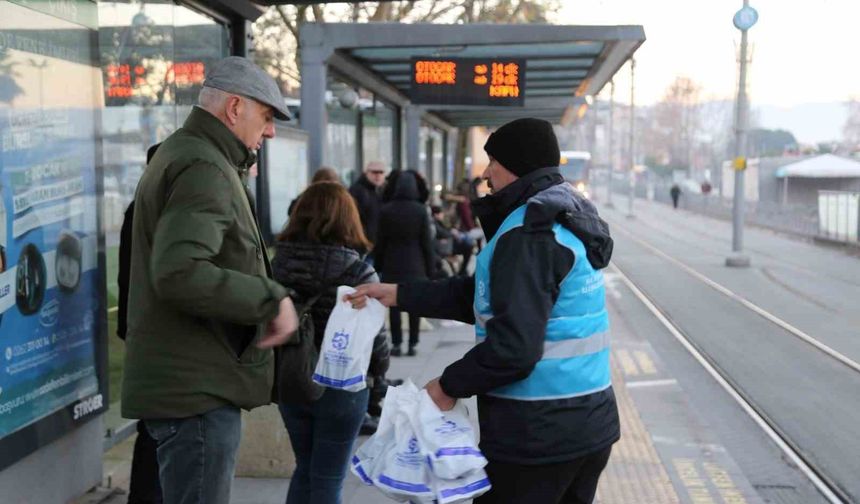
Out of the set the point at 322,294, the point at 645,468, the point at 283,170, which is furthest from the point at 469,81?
the point at 322,294

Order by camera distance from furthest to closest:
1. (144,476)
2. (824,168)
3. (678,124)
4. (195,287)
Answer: (678,124) < (824,168) < (144,476) < (195,287)

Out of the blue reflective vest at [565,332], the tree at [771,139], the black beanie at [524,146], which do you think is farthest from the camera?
the tree at [771,139]

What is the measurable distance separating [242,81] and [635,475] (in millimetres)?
3774

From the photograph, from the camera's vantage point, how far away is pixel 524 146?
108 inches

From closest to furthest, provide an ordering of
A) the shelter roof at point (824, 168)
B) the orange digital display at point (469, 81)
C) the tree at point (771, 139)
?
the orange digital display at point (469, 81), the shelter roof at point (824, 168), the tree at point (771, 139)

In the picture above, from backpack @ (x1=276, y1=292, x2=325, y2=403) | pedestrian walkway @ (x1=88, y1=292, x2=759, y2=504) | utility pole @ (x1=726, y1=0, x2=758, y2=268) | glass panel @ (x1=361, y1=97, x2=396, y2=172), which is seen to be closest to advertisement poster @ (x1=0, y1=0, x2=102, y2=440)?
pedestrian walkway @ (x1=88, y1=292, x2=759, y2=504)

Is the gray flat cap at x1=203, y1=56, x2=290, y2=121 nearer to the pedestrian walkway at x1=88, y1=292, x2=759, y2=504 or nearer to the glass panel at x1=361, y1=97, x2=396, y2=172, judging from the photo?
the pedestrian walkway at x1=88, y1=292, x2=759, y2=504

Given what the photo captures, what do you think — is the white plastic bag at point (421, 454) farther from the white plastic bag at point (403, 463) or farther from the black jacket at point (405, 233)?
the black jacket at point (405, 233)

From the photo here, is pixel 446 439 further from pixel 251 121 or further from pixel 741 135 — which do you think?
pixel 741 135

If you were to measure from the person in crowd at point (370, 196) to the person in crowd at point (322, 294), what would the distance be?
533cm

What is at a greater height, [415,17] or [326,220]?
[415,17]

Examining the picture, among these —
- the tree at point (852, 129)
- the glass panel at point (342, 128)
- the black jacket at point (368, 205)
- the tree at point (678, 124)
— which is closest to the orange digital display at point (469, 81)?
the glass panel at point (342, 128)

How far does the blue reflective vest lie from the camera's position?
2.62 m

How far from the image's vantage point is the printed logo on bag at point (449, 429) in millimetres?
2631
